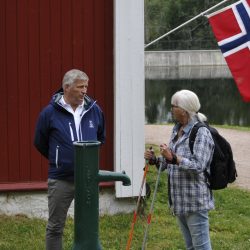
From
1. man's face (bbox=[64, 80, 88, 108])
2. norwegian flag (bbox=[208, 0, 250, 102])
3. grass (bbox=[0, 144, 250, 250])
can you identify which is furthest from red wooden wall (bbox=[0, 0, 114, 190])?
man's face (bbox=[64, 80, 88, 108])

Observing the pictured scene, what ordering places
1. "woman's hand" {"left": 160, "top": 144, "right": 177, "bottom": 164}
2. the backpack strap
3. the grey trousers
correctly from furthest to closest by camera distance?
the grey trousers < the backpack strap < "woman's hand" {"left": 160, "top": 144, "right": 177, "bottom": 164}

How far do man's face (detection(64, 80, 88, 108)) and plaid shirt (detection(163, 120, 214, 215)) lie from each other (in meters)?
0.75

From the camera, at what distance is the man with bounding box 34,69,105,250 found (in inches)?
174

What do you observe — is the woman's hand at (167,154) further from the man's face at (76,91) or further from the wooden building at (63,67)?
the wooden building at (63,67)

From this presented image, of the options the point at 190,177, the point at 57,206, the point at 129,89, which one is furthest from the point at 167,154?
the point at 129,89

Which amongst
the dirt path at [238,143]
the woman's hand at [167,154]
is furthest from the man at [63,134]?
the dirt path at [238,143]

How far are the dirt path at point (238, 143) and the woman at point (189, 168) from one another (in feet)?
16.8

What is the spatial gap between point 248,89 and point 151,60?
54813mm

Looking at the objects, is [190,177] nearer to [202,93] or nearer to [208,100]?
[208,100]

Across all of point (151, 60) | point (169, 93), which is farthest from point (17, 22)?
point (151, 60)

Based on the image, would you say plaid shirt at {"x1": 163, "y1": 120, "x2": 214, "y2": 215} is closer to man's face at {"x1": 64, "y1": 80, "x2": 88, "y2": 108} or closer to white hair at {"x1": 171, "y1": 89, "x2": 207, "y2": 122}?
white hair at {"x1": 171, "y1": 89, "x2": 207, "y2": 122}

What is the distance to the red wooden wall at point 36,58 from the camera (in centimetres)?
634

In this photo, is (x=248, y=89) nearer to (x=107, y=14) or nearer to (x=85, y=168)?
(x=107, y=14)

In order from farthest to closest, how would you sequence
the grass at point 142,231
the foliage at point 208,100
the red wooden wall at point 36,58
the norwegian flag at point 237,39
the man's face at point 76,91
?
the foliage at point 208,100 < the red wooden wall at point 36,58 < the grass at point 142,231 < the norwegian flag at point 237,39 < the man's face at point 76,91
